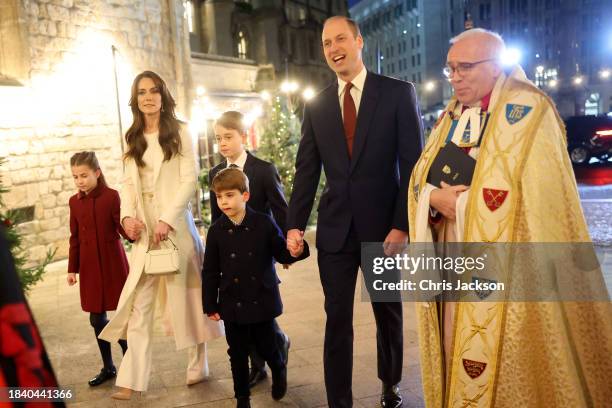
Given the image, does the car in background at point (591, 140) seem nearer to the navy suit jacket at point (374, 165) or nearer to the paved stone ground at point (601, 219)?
the paved stone ground at point (601, 219)

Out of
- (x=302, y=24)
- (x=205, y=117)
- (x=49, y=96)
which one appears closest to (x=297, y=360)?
(x=49, y=96)

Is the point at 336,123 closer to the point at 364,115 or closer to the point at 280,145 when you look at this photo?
the point at 364,115

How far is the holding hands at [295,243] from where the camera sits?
356 cm

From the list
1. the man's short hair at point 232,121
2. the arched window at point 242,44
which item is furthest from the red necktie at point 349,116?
the arched window at point 242,44

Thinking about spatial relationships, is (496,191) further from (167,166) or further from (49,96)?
(49,96)

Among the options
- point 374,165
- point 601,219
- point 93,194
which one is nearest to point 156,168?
point 93,194

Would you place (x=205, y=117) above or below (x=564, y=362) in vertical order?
above

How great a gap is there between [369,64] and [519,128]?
11616 cm

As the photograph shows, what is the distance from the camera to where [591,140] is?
20.4 metres

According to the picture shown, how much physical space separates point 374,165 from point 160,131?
1.60 metres

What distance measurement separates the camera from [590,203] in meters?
12.2

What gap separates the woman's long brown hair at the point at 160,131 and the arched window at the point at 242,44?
33.0m

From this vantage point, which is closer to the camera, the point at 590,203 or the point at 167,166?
the point at 167,166

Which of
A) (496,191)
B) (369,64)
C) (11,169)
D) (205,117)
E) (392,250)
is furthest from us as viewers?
(369,64)
